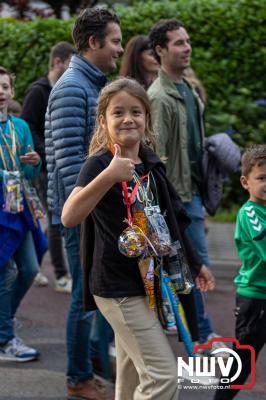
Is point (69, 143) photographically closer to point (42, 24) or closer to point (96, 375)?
point (96, 375)

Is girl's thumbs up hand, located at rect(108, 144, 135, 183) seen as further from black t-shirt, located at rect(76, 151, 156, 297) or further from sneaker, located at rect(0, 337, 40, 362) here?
sneaker, located at rect(0, 337, 40, 362)

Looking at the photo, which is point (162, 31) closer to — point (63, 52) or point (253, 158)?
point (63, 52)

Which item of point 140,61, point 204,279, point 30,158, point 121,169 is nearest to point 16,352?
point 30,158

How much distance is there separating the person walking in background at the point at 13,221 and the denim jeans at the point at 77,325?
865mm

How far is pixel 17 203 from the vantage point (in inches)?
221

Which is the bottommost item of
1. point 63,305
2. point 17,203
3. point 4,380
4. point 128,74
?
point 63,305

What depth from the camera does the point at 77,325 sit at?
15.8ft

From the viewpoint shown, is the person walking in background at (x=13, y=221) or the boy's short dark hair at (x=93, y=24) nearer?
the boy's short dark hair at (x=93, y=24)

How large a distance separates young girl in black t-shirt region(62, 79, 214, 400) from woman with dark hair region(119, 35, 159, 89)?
8.62 ft

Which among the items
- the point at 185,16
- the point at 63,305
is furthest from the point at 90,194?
the point at 185,16

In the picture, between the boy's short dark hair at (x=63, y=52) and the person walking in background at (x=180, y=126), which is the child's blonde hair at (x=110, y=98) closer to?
the person walking in background at (x=180, y=126)

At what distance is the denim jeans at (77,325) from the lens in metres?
4.76

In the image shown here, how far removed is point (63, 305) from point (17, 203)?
183 centimetres

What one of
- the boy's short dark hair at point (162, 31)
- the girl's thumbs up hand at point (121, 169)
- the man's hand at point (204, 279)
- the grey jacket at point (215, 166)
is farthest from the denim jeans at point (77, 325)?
the boy's short dark hair at point (162, 31)
